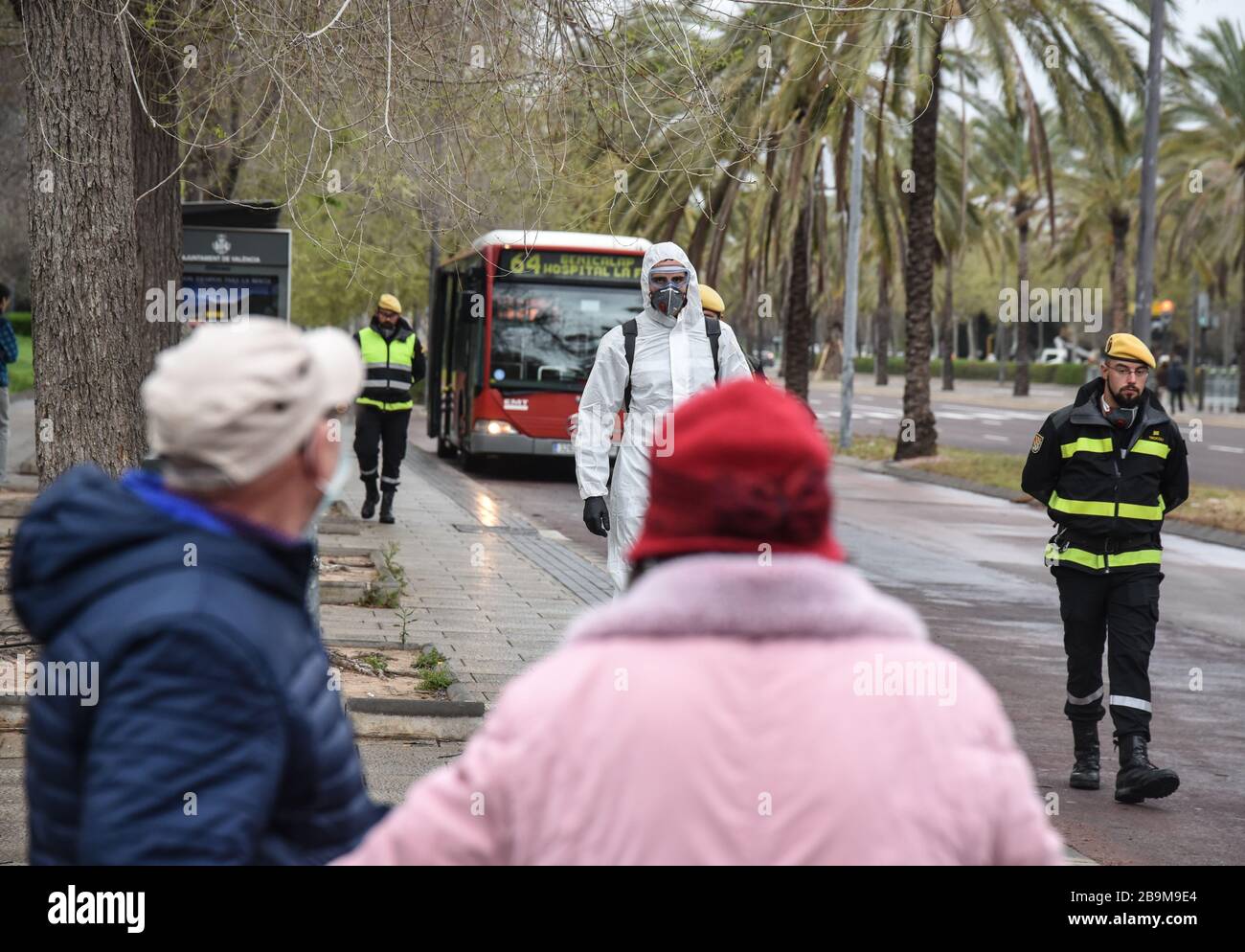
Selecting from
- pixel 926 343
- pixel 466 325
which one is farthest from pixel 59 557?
pixel 926 343

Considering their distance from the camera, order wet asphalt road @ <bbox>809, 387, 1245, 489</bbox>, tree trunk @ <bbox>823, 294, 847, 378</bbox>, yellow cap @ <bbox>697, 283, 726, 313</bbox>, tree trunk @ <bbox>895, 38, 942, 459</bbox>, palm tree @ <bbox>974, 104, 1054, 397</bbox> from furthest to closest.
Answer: tree trunk @ <bbox>823, 294, 847, 378</bbox> < palm tree @ <bbox>974, 104, 1054, 397</bbox> < wet asphalt road @ <bbox>809, 387, 1245, 489</bbox> < tree trunk @ <bbox>895, 38, 942, 459</bbox> < yellow cap @ <bbox>697, 283, 726, 313</bbox>

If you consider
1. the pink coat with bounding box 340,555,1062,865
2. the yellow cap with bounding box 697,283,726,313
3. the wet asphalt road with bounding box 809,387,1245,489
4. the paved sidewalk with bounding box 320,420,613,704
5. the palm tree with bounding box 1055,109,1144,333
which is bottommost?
the paved sidewalk with bounding box 320,420,613,704

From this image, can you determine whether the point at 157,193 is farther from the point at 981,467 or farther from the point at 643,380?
the point at 981,467

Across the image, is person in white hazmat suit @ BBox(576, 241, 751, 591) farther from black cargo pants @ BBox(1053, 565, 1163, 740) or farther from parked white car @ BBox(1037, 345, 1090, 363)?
parked white car @ BBox(1037, 345, 1090, 363)

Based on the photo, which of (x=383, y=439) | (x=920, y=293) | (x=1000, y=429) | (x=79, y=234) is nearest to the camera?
(x=79, y=234)

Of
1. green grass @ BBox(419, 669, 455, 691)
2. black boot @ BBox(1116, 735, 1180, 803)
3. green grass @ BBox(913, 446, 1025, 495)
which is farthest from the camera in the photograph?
green grass @ BBox(913, 446, 1025, 495)

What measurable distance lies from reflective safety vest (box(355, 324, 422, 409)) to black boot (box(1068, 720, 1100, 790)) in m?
8.85

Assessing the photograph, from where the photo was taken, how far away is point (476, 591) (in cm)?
1102

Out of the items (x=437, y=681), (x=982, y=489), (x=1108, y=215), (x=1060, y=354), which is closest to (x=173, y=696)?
(x=437, y=681)

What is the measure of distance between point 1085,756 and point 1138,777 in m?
0.32

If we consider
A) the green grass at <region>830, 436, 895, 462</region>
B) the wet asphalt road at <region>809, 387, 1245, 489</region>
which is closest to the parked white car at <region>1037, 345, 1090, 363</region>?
the wet asphalt road at <region>809, 387, 1245, 489</region>

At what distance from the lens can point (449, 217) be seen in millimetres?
8703

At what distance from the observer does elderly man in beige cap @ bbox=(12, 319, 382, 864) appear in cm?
190
